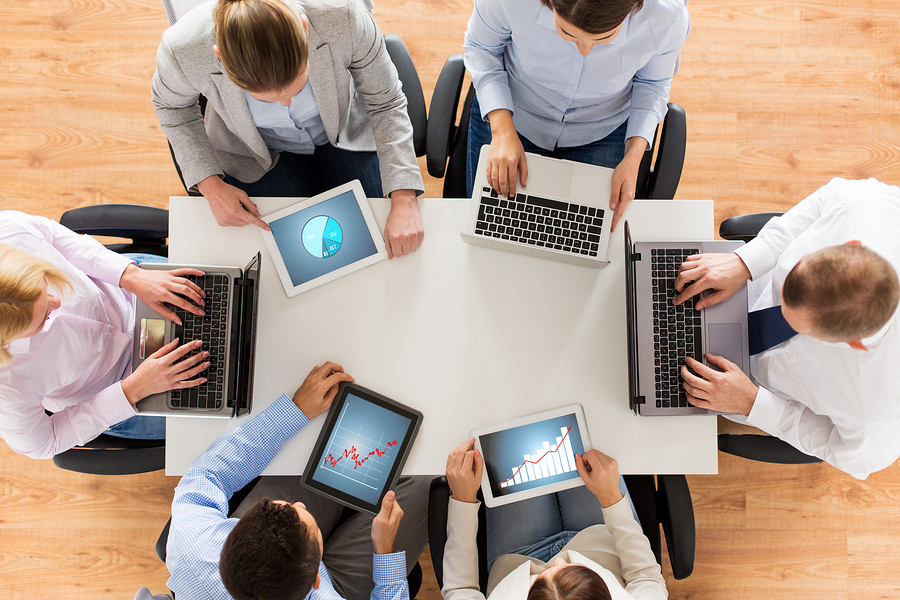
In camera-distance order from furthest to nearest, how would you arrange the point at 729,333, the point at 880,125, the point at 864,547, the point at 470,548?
the point at 880,125
the point at 864,547
the point at 470,548
the point at 729,333

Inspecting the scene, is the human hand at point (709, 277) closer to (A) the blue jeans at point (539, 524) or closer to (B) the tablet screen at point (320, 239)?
(A) the blue jeans at point (539, 524)

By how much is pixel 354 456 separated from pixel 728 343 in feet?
3.12

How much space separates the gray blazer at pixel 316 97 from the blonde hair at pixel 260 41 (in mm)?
141

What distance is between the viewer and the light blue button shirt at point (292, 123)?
1320 mm

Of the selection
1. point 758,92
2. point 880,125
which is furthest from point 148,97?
point 880,125

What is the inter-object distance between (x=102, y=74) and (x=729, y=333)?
245 centimetres

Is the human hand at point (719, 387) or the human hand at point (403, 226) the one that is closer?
the human hand at point (719, 387)

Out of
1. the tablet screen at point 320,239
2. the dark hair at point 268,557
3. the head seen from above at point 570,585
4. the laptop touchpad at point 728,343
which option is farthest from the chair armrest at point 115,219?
the laptop touchpad at point 728,343

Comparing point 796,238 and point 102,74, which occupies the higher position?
point 102,74

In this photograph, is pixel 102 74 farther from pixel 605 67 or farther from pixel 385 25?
pixel 605 67

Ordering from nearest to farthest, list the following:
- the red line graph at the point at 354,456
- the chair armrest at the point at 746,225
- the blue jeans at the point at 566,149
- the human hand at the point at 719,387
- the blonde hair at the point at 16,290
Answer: the blonde hair at the point at 16,290 → the human hand at the point at 719,387 → the red line graph at the point at 354,456 → the chair armrest at the point at 746,225 → the blue jeans at the point at 566,149

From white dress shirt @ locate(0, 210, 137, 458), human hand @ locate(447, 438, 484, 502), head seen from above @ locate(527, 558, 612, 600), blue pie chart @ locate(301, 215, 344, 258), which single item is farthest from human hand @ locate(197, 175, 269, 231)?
head seen from above @ locate(527, 558, 612, 600)

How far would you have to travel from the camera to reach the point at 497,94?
55.7 inches

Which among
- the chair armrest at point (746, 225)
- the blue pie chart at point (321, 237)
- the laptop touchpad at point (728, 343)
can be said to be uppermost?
the blue pie chart at point (321, 237)
